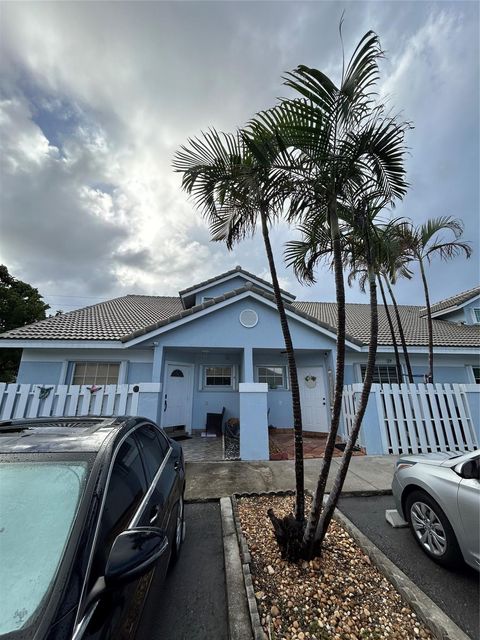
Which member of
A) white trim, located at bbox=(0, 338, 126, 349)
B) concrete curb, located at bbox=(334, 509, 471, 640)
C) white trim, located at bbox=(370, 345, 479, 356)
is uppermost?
white trim, located at bbox=(370, 345, 479, 356)

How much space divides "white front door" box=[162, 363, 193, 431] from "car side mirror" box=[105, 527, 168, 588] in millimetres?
7529

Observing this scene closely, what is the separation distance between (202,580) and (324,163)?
4.54m

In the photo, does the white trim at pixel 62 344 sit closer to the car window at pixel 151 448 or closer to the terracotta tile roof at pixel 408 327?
the car window at pixel 151 448

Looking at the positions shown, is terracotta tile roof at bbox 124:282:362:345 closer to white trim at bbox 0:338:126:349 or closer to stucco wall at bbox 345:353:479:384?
white trim at bbox 0:338:126:349

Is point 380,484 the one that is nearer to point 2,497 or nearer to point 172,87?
point 2,497

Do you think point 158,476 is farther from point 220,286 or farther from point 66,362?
point 220,286

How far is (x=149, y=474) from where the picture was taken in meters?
2.28

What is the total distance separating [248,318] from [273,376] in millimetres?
3328

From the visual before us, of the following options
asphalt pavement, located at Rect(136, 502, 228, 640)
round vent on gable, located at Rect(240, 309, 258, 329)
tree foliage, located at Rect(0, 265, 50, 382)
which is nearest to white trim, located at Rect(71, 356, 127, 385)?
round vent on gable, located at Rect(240, 309, 258, 329)

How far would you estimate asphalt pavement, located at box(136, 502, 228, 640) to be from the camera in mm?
1984

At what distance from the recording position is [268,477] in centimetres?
517

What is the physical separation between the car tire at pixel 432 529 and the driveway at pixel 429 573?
0.12 meters

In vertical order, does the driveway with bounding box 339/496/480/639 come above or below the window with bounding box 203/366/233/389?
below

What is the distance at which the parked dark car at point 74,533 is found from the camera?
3.54 ft
